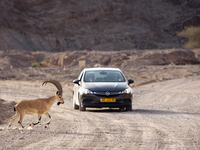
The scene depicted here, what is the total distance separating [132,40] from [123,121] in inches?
2062

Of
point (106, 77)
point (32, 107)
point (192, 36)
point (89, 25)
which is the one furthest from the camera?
point (89, 25)

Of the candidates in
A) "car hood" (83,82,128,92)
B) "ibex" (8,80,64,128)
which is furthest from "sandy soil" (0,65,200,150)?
"car hood" (83,82,128,92)

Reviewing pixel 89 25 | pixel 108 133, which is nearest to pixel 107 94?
pixel 108 133

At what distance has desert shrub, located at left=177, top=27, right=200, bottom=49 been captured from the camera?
60719 mm

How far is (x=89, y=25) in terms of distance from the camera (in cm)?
6375

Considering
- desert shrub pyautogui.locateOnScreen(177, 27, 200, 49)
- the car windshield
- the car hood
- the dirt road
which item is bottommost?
the dirt road

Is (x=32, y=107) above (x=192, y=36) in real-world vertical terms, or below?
below

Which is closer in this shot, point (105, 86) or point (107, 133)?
point (107, 133)

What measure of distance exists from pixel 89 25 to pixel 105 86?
2083 inches

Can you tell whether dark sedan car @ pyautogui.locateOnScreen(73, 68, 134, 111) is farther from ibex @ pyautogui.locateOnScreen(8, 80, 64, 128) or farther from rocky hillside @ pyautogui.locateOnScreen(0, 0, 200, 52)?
rocky hillside @ pyautogui.locateOnScreen(0, 0, 200, 52)

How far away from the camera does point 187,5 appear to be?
242ft

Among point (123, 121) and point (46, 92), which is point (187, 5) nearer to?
point (46, 92)

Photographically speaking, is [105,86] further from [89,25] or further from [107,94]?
[89,25]

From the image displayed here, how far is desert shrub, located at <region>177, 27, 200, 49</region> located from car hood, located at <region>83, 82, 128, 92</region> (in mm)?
51023
